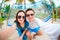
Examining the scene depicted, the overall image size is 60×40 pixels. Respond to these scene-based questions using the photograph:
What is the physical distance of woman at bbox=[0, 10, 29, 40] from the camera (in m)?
1.50

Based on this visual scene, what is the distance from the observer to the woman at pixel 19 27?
150 centimetres

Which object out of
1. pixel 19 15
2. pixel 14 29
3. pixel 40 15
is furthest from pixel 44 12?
pixel 14 29

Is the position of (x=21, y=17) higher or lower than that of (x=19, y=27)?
higher

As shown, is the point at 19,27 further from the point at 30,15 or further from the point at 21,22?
the point at 30,15

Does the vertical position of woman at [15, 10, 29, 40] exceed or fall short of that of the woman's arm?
it exceeds it

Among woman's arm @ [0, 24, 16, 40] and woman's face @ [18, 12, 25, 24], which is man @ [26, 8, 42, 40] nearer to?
woman's face @ [18, 12, 25, 24]

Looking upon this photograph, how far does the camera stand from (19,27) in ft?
4.94

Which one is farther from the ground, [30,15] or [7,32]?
[30,15]

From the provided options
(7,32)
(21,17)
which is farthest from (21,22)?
(7,32)

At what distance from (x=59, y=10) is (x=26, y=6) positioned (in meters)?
0.35

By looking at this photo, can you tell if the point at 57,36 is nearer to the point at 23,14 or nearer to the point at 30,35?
the point at 30,35

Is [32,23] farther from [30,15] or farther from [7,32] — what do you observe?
[7,32]

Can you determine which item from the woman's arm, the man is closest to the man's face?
the man

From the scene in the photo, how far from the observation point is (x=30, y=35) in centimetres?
148
